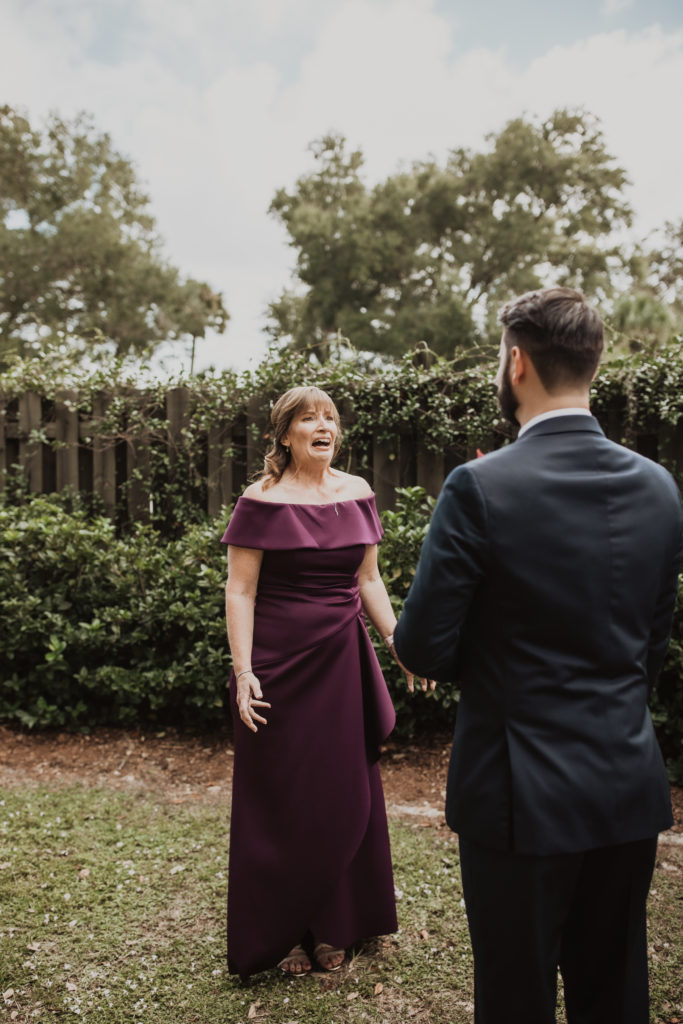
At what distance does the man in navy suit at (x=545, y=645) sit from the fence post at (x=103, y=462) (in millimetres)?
5272

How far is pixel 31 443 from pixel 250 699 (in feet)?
16.0

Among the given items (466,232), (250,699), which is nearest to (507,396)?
(250,699)

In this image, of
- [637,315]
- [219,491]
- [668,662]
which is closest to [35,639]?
[219,491]

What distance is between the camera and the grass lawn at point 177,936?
2486 mm

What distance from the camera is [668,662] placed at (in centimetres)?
406

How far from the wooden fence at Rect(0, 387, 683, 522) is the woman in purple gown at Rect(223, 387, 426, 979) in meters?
2.88

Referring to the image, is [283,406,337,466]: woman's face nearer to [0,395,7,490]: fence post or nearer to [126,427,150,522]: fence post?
[126,427,150,522]: fence post

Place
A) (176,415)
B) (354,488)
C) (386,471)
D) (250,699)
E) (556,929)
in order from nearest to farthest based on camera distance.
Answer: (556,929) → (250,699) → (354,488) → (386,471) → (176,415)

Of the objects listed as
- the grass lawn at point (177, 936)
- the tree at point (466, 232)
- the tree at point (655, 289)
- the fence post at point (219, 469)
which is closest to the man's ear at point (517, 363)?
the grass lawn at point (177, 936)

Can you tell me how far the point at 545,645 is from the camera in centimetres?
144

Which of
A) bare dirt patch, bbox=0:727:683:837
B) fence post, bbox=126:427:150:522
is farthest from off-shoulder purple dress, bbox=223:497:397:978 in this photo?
fence post, bbox=126:427:150:522

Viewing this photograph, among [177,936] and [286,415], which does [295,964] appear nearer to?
[177,936]

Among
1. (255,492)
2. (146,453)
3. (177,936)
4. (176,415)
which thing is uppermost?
(176,415)

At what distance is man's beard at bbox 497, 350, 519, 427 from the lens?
1.53 metres
